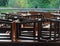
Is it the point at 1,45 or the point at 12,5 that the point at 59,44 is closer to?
the point at 1,45

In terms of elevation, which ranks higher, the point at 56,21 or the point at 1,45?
the point at 56,21

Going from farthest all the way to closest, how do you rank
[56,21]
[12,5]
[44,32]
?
[12,5]
[44,32]
[56,21]

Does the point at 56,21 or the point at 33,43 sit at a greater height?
the point at 56,21

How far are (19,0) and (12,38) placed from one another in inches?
399

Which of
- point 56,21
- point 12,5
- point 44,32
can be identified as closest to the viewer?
point 56,21

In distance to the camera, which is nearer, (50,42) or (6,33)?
(50,42)

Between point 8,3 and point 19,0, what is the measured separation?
83cm

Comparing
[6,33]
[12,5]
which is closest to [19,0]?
[12,5]

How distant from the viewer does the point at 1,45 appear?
107 inches

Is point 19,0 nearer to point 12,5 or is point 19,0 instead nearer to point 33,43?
point 12,5

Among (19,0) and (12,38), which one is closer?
(12,38)

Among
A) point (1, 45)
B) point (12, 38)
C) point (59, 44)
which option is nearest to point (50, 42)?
point (59, 44)

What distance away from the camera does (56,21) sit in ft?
8.63

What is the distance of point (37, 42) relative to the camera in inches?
106
